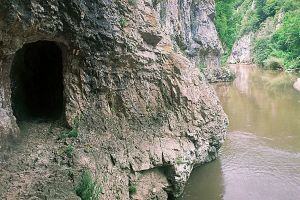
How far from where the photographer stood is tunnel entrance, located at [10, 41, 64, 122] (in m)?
13.1

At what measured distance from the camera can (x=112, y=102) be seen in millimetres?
13039

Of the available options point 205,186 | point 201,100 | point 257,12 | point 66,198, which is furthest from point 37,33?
point 257,12

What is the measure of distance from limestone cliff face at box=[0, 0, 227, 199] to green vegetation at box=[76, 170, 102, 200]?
246 millimetres

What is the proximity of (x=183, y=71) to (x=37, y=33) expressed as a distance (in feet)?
21.3

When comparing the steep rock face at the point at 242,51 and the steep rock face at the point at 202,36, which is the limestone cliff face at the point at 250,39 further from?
the steep rock face at the point at 202,36

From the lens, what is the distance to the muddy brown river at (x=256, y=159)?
1512 centimetres

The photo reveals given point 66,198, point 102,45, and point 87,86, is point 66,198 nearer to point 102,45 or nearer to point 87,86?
point 87,86

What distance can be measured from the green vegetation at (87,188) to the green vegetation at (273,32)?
1473 inches

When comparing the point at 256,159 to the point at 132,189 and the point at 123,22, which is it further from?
the point at 123,22

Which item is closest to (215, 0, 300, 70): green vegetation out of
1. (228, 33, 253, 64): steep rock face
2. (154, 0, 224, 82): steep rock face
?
(228, 33, 253, 64): steep rock face

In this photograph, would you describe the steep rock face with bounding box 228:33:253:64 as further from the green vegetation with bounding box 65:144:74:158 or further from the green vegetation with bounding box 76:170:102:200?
the green vegetation with bounding box 76:170:102:200

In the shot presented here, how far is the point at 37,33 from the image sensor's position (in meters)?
10.6

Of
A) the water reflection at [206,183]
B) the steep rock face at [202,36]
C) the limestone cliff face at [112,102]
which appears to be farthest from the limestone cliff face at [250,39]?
the limestone cliff face at [112,102]

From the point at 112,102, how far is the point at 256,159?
843 centimetres
